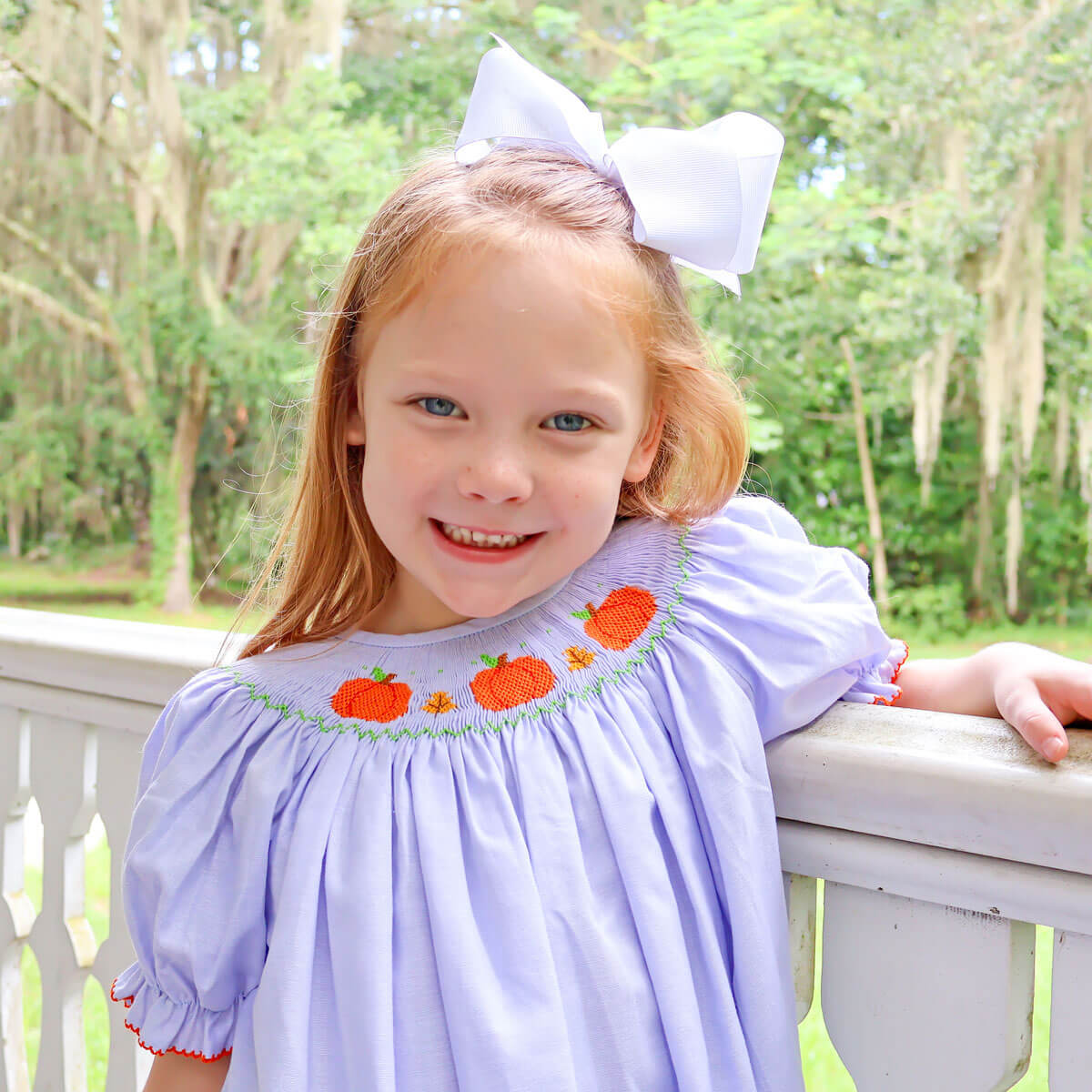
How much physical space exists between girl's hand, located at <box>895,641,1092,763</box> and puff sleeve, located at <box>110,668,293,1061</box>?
1.51 feet

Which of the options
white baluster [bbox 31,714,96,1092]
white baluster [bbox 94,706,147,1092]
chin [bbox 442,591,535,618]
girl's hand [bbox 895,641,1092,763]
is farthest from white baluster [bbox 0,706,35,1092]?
girl's hand [bbox 895,641,1092,763]

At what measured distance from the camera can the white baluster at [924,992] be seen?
25.4 inches

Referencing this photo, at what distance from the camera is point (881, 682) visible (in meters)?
0.85

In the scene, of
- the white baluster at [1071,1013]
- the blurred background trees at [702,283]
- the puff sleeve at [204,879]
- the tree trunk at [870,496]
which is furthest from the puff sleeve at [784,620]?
the tree trunk at [870,496]

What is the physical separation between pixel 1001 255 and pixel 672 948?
5.93 m

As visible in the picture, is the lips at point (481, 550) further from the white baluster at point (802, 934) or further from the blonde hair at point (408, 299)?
the white baluster at point (802, 934)

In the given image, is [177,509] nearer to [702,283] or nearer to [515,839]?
[702,283]

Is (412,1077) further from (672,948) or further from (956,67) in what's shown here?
(956,67)

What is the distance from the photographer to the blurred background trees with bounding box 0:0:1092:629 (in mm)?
5816

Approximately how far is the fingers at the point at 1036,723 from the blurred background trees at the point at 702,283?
173 inches

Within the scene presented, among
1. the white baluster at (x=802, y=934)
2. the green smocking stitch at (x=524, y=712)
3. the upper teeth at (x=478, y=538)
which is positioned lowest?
the white baluster at (x=802, y=934)

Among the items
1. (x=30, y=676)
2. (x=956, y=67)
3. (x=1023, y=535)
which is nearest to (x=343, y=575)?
(x=30, y=676)

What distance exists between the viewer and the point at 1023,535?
7.14m

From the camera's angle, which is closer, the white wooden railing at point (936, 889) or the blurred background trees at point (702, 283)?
the white wooden railing at point (936, 889)
